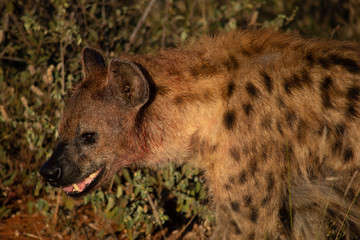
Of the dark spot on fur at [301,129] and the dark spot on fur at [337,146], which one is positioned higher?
the dark spot on fur at [301,129]

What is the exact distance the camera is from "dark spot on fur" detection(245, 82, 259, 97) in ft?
7.89

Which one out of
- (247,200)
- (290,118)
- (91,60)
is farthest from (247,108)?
(91,60)

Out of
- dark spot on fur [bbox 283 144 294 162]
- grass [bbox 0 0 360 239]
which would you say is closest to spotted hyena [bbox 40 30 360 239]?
dark spot on fur [bbox 283 144 294 162]

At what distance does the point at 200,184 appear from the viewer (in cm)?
331

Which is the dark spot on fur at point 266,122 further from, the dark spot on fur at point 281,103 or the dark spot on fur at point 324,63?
the dark spot on fur at point 324,63

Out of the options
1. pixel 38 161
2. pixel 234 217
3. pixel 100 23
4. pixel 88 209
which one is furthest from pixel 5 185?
pixel 234 217

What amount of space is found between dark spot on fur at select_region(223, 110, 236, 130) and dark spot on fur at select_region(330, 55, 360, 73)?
1.76 feet

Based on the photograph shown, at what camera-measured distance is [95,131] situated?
2.52m

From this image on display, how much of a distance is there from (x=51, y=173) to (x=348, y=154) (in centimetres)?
139

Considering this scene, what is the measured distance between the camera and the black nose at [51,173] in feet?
8.21

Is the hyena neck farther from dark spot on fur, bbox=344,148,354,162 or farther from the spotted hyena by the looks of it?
dark spot on fur, bbox=344,148,354,162

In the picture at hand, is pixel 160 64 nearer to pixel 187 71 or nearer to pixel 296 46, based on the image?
pixel 187 71

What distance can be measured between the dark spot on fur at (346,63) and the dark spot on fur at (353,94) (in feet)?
→ 0.30

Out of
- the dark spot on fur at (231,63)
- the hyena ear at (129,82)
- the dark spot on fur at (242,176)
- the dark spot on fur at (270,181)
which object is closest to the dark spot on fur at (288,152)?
the dark spot on fur at (270,181)
